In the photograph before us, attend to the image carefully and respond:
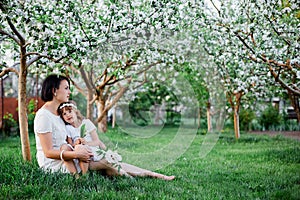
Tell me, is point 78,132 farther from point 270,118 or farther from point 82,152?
point 270,118

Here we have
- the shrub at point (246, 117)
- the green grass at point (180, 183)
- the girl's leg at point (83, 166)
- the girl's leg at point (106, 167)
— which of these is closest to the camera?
the green grass at point (180, 183)

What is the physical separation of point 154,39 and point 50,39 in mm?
3044

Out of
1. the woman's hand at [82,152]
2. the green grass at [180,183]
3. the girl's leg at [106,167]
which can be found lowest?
the green grass at [180,183]

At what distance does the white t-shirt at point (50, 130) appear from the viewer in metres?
4.76

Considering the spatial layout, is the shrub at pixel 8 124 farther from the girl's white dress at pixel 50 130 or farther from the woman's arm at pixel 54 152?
the woman's arm at pixel 54 152

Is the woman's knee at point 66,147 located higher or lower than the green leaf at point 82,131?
lower

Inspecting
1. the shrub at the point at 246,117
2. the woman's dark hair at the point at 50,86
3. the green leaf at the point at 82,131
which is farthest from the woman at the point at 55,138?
the shrub at the point at 246,117

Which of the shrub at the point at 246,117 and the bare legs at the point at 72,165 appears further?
the shrub at the point at 246,117

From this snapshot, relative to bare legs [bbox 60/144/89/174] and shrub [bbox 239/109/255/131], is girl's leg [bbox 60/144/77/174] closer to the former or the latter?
bare legs [bbox 60/144/89/174]

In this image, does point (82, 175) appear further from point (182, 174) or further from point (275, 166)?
point (275, 166)

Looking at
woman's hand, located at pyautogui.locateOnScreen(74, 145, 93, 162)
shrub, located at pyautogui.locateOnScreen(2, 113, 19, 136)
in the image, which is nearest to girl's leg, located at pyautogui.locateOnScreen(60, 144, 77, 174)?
woman's hand, located at pyautogui.locateOnScreen(74, 145, 93, 162)

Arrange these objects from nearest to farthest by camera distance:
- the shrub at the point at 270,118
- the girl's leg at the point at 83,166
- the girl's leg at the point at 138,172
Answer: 1. the girl's leg at the point at 83,166
2. the girl's leg at the point at 138,172
3. the shrub at the point at 270,118

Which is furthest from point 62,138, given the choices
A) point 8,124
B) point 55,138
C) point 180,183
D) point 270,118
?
point 270,118

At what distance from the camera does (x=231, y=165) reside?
→ 7.21m
